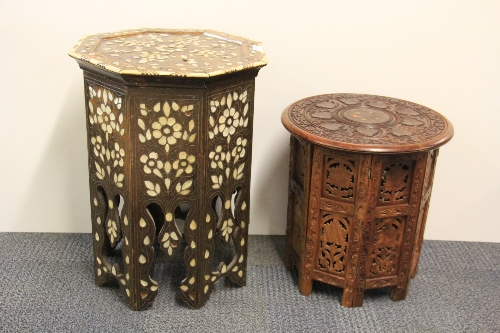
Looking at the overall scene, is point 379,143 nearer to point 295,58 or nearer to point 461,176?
point 295,58

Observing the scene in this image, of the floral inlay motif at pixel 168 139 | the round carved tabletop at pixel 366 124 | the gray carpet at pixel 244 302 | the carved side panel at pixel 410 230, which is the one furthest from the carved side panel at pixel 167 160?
the carved side panel at pixel 410 230

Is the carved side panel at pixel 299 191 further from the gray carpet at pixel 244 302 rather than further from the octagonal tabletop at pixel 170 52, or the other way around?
the octagonal tabletop at pixel 170 52

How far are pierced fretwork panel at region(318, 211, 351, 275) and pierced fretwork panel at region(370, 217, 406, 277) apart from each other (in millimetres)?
101

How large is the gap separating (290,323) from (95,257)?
0.76 m

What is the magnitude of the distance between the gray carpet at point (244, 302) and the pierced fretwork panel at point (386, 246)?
148 mm

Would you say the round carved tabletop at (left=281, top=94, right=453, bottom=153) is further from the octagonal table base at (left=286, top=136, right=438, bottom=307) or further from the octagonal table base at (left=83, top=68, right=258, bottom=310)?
the octagonal table base at (left=83, top=68, right=258, bottom=310)

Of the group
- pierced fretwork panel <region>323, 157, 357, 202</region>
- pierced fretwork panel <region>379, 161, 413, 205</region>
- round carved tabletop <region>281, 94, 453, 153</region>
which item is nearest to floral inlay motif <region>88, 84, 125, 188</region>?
round carved tabletop <region>281, 94, 453, 153</region>

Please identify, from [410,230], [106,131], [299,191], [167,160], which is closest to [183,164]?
[167,160]

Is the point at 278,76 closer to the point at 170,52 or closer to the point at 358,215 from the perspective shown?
the point at 170,52

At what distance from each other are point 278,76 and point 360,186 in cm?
67

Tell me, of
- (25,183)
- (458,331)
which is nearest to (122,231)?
(25,183)

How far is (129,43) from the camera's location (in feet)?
6.46

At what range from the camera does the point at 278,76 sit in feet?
7.72

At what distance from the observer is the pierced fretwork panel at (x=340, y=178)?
75.7 inches
